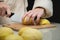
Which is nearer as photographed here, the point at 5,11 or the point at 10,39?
the point at 10,39

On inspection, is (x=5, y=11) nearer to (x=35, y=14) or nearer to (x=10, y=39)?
(x=35, y=14)

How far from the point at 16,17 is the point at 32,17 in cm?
36

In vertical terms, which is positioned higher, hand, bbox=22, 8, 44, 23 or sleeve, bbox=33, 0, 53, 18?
sleeve, bbox=33, 0, 53, 18

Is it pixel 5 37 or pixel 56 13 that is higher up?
pixel 5 37

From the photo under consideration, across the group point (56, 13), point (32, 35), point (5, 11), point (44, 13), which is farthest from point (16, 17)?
point (32, 35)

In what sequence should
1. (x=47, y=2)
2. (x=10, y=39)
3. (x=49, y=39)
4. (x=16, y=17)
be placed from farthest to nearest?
(x=16, y=17)
(x=47, y=2)
(x=49, y=39)
(x=10, y=39)

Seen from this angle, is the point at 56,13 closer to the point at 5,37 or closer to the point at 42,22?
the point at 42,22

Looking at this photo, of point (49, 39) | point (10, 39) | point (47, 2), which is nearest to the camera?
point (10, 39)

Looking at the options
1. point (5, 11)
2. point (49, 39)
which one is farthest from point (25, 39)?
point (5, 11)

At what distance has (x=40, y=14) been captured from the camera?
35.4 inches

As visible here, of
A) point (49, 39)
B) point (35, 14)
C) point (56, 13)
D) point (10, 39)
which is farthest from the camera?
point (56, 13)

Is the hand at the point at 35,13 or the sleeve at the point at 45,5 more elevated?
the sleeve at the point at 45,5

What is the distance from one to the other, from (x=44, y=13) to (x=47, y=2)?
0.07 meters

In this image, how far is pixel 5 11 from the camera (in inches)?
30.5
